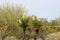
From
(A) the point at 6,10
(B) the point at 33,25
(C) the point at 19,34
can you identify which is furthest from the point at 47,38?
(A) the point at 6,10

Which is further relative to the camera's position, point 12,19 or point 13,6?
point 13,6

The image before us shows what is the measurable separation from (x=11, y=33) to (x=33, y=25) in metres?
4.58

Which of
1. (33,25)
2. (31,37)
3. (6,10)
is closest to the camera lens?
(33,25)

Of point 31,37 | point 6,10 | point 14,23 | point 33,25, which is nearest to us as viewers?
point 33,25

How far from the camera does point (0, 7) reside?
2238cm

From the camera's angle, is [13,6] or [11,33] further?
[13,6]

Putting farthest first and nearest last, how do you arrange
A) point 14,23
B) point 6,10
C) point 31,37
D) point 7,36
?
point 6,10, point 14,23, point 7,36, point 31,37

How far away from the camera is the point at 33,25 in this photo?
47.8 ft

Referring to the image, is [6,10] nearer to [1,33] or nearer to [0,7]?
[0,7]

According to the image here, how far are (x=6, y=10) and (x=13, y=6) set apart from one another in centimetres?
105

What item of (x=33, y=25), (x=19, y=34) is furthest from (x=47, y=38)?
(x=19, y=34)

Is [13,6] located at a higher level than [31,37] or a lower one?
higher

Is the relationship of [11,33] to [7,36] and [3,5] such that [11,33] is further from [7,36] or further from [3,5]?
[3,5]

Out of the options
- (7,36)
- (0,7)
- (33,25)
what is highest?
(0,7)
